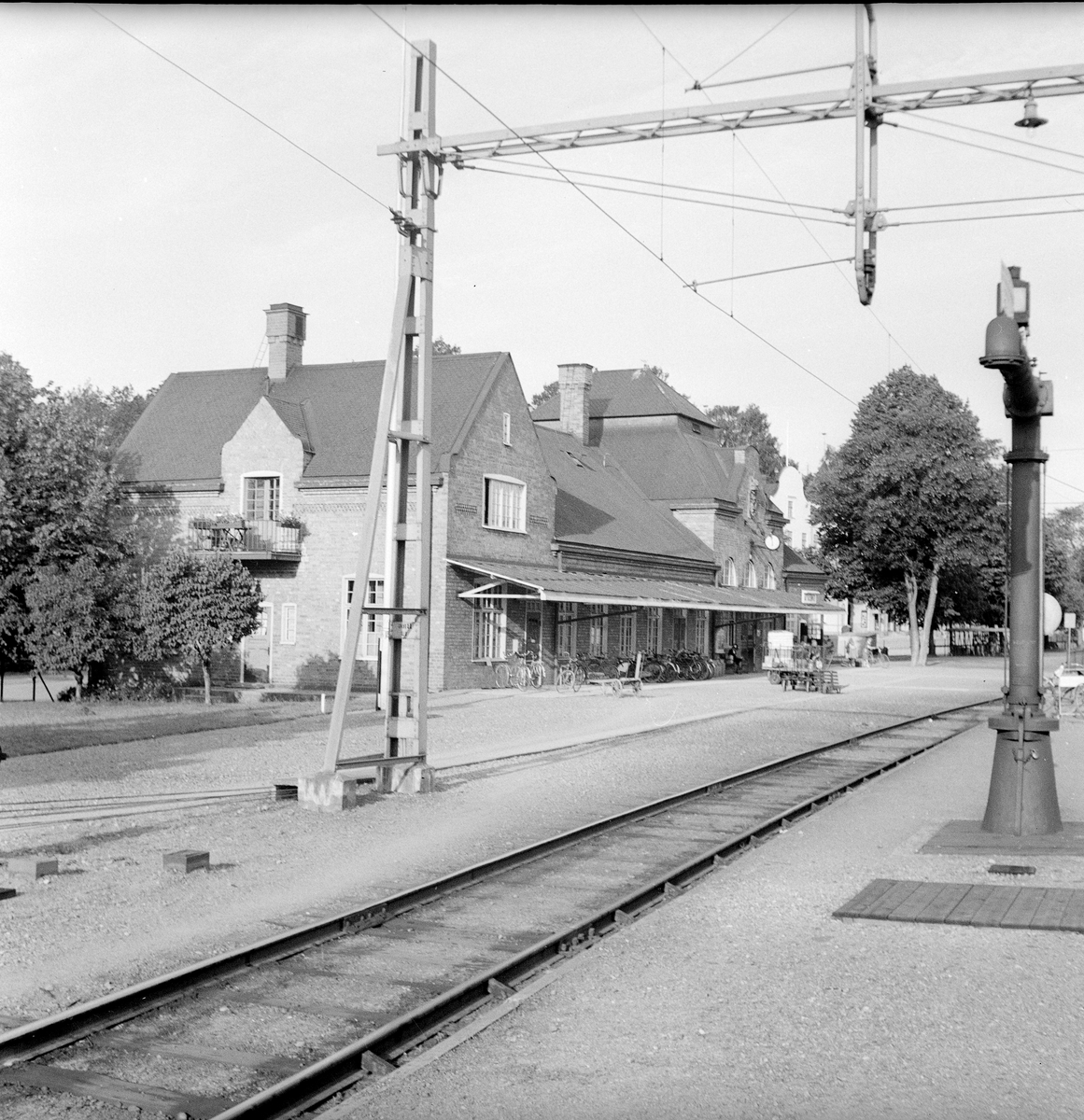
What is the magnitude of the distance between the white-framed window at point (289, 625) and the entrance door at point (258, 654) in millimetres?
399

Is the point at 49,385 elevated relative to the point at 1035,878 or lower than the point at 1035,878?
elevated

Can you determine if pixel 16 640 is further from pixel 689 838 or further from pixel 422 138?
pixel 689 838

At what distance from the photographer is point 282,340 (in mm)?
41812

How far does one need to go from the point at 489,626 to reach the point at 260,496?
7.20 m

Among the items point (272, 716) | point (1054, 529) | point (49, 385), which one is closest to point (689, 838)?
point (272, 716)

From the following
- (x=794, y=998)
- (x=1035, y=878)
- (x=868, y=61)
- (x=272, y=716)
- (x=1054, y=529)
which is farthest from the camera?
(x=1054, y=529)

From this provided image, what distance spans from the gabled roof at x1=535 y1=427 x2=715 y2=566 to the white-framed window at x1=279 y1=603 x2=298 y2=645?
8011 mm

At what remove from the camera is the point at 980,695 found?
135ft

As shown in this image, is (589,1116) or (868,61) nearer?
(589,1116)

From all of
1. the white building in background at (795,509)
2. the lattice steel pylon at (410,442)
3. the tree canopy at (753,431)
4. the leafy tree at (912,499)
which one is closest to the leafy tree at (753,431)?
the tree canopy at (753,431)

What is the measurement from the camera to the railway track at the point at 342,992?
609 cm

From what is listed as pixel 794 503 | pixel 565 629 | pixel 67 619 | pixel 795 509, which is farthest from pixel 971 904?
pixel 795 509

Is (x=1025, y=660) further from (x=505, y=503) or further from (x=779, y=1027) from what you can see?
(x=505, y=503)

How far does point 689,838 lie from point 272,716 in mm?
14124
